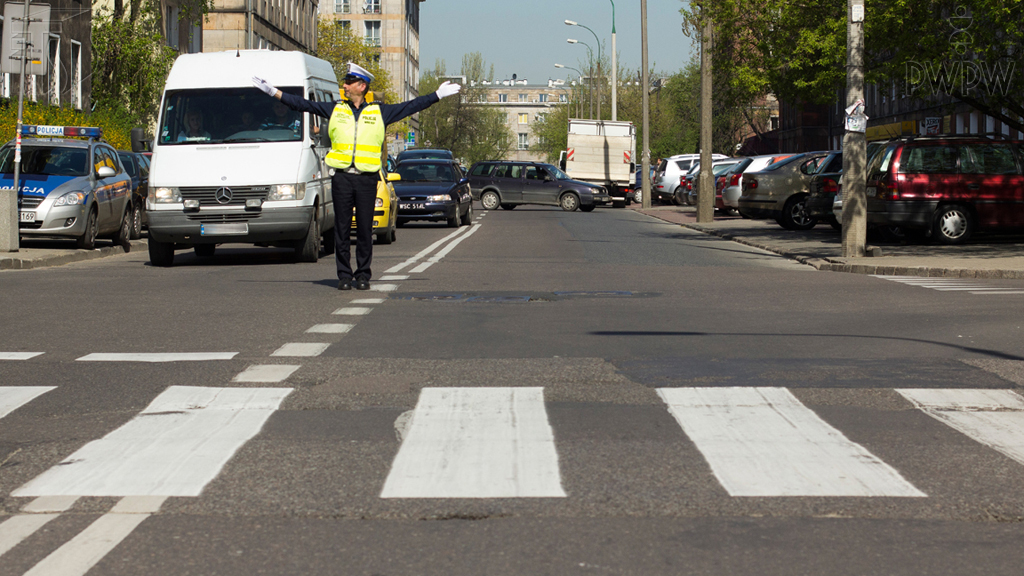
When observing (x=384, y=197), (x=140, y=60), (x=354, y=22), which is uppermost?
(x=354, y=22)

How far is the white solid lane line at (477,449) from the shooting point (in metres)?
5.01

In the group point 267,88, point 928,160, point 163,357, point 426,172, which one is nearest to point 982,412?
point 163,357

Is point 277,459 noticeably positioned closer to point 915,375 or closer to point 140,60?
point 915,375

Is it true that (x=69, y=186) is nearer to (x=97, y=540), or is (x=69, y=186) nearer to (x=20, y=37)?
(x=20, y=37)

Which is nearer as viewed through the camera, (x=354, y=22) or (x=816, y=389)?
(x=816, y=389)

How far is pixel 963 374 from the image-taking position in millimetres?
7918

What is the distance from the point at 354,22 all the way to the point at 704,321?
117m

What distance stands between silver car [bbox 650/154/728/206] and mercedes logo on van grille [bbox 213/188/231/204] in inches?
1347

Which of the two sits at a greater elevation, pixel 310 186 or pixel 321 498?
pixel 310 186

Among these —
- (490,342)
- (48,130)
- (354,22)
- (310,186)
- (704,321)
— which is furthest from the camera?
(354,22)

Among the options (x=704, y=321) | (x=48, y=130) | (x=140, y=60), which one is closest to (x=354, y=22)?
(x=140, y=60)

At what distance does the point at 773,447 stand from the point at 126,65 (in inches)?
1688

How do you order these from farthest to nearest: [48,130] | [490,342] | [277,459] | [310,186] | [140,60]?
[140,60], [48,130], [310,186], [490,342], [277,459]

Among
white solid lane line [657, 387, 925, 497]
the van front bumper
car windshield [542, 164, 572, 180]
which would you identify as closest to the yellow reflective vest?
the van front bumper
